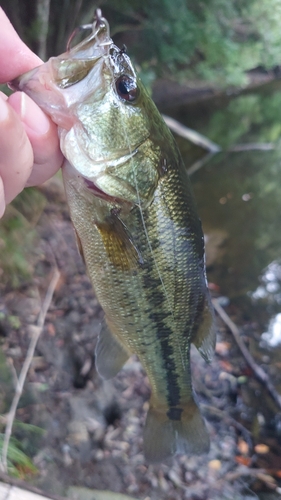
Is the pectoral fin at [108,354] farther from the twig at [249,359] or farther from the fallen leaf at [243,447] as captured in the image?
the twig at [249,359]

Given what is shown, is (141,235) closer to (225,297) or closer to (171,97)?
(225,297)

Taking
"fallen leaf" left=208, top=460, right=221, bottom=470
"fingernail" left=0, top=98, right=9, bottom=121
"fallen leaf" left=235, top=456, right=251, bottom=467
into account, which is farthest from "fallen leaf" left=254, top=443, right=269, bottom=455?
"fingernail" left=0, top=98, right=9, bottom=121

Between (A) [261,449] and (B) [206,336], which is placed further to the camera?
(A) [261,449]

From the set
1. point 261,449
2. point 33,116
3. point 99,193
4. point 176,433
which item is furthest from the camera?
point 261,449

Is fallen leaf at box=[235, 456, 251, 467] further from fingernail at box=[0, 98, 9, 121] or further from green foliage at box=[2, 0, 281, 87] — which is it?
green foliage at box=[2, 0, 281, 87]

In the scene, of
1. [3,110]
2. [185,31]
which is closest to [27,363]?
[3,110]

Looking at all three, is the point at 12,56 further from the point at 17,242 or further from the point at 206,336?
the point at 17,242

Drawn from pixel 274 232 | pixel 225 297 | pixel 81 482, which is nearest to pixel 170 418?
pixel 81 482
